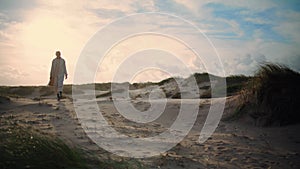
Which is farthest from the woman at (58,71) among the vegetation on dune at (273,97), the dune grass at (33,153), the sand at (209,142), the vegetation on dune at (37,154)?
the dune grass at (33,153)

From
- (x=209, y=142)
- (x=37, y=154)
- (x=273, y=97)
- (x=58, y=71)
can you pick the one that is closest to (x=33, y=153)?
(x=37, y=154)

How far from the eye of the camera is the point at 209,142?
583 cm

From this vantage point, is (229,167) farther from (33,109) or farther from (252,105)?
(33,109)

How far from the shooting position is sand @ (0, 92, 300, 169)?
14.7 ft

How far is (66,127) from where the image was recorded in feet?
18.5

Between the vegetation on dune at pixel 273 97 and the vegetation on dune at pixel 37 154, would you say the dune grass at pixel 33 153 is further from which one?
the vegetation on dune at pixel 273 97

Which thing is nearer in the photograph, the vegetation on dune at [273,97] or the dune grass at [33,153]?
the dune grass at [33,153]

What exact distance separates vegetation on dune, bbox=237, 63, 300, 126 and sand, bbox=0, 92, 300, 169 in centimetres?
29

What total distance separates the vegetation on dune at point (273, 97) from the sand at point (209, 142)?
29 centimetres

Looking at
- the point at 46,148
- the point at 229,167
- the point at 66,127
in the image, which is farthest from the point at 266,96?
the point at 46,148

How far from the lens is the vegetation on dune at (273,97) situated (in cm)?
679

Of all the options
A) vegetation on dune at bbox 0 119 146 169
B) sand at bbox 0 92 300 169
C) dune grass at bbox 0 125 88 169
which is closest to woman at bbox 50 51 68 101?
sand at bbox 0 92 300 169

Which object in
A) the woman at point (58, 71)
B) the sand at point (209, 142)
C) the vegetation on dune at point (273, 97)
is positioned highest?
the woman at point (58, 71)

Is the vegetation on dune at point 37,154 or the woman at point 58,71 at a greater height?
the woman at point 58,71
